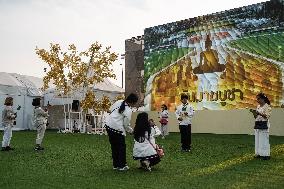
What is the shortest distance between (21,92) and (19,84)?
713 millimetres

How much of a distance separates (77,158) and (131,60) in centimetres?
1968

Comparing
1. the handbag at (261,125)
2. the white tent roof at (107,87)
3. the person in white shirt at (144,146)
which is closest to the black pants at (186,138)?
the handbag at (261,125)

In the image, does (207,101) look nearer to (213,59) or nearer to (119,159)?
(213,59)

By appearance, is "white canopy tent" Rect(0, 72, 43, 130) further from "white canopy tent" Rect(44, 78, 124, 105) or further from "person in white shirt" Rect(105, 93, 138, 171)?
"person in white shirt" Rect(105, 93, 138, 171)

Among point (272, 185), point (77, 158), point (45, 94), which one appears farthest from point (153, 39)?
point (272, 185)

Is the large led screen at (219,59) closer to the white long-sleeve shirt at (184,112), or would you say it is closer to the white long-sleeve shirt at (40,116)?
the white long-sleeve shirt at (184,112)

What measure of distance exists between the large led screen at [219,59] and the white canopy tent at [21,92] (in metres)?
10.8

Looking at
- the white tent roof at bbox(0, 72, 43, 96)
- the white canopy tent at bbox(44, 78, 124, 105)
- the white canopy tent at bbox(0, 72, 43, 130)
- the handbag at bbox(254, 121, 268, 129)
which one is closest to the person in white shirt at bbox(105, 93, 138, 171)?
the handbag at bbox(254, 121, 268, 129)

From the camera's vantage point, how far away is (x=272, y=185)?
6.46 metres

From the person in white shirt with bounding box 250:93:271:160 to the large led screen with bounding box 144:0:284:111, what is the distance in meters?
10.00

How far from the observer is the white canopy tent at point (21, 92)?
97.0 feet

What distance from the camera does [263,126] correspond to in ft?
32.9

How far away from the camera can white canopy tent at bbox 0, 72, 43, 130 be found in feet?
97.0

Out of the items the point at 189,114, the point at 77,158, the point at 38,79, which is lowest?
the point at 77,158
